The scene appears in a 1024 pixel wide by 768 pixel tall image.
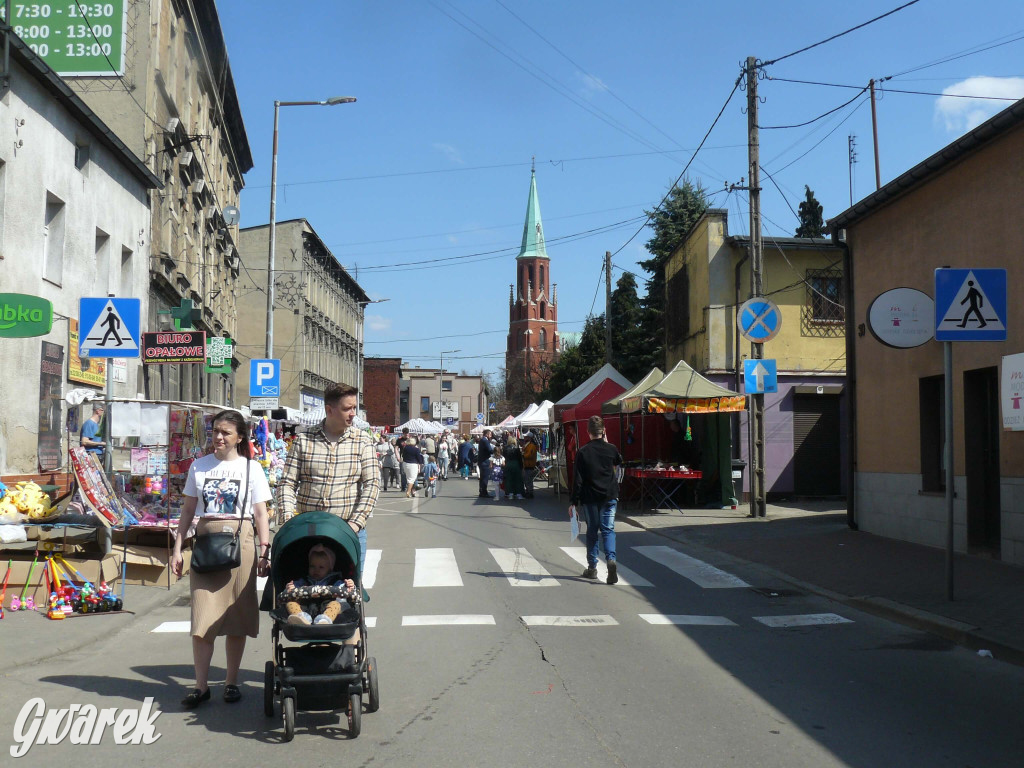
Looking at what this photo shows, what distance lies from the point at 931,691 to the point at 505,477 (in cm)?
2091

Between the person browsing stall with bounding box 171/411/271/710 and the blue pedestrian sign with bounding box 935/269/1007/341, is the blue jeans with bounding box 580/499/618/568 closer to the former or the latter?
the blue pedestrian sign with bounding box 935/269/1007/341

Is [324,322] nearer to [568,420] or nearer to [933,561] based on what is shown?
[568,420]

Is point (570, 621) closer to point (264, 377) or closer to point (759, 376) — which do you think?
point (759, 376)

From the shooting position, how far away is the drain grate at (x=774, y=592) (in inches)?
423

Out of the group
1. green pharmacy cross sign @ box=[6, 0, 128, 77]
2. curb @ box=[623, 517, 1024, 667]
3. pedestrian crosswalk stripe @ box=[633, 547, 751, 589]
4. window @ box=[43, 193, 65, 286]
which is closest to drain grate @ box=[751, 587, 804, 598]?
curb @ box=[623, 517, 1024, 667]

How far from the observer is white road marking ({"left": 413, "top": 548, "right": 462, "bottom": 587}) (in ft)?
37.3

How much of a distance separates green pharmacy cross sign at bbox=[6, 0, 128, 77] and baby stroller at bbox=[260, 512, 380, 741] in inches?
758

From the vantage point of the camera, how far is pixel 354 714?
5324 millimetres

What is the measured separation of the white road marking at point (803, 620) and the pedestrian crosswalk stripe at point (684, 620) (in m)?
0.37

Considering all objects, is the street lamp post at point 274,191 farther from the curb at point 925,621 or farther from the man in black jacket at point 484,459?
→ the curb at point 925,621

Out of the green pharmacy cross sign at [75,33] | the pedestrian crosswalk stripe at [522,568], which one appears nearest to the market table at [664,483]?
the pedestrian crosswalk stripe at [522,568]

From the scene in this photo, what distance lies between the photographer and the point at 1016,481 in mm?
11641

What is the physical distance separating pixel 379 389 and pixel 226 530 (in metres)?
93.9

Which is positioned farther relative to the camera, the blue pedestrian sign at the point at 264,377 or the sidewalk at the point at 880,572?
the blue pedestrian sign at the point at 264,377
